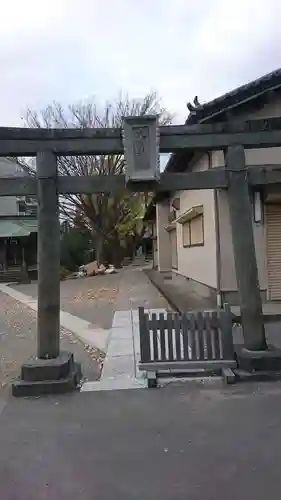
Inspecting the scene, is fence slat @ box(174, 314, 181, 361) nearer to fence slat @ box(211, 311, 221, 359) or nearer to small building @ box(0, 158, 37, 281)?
fence slat @ box(211, 311, 221, 359)

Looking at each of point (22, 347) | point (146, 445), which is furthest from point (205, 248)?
point (146, 445)

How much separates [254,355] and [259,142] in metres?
2.75

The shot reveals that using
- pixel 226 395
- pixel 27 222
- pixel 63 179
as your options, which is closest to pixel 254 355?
pixel 226 395

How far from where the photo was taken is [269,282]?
10.3m

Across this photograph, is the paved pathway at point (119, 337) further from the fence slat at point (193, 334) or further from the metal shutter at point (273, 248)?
the metal shutter at point (273, 248)

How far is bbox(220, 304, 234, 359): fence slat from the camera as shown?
5.77m

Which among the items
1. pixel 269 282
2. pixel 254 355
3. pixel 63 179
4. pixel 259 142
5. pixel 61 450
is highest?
pixel 259 142

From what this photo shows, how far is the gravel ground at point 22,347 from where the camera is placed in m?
6.67

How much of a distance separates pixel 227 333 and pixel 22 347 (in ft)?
14.7

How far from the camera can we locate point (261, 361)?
5703mm

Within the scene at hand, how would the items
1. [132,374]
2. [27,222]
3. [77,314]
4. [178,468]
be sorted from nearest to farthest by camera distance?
1. [178,468]
2. [132,374]
3. [77,314]
4. [27,222]

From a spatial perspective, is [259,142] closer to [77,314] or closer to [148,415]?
[148,415]

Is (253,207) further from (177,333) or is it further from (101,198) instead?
(101,198)

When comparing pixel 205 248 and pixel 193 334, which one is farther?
pixel 205 248
